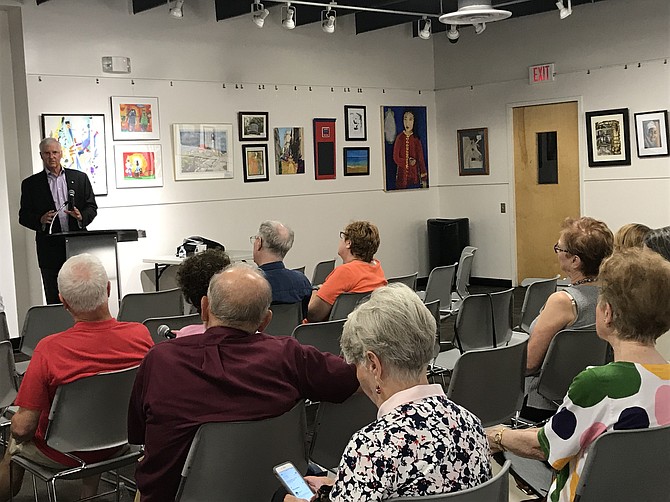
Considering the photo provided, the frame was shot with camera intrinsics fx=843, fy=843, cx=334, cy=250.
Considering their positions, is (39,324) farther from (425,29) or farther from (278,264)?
(425,29)

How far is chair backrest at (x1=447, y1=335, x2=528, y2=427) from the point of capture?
3.57m

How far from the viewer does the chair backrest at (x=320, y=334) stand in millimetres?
4180

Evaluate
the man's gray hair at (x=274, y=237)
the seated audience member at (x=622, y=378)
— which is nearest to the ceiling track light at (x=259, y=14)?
the man's gray hair at (x=274, y=237)

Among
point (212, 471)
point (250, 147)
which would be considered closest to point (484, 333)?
point (212, 471)

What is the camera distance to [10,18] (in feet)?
27.3

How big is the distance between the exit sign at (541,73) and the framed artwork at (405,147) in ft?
5.61

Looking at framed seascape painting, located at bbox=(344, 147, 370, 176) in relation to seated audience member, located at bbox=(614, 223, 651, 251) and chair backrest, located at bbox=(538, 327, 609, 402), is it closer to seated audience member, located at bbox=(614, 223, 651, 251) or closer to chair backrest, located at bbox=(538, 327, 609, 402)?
seated audience member, located at bbox=(614, 223, 651, 251)

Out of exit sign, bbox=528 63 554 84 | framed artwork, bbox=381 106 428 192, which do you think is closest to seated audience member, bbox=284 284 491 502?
exit sign, bbox=528 63 554 84

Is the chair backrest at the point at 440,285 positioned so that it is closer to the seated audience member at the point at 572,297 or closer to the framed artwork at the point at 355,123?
the seated audience member at the point at 572,297

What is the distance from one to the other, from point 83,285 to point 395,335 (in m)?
1.85

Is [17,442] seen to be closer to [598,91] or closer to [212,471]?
[212,471]

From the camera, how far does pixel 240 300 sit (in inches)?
111

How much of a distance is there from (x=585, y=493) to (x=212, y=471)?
3.73 feet

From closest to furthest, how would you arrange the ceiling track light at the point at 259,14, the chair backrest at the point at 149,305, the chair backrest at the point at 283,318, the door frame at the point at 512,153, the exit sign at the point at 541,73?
1. the chair backrest at the point at 283,318
2. the chair backrest at the point at 149,305
3. the ceiling track light at the point at 259,14
4. the door frame at the point at 512,153
5. the exit sign at the point at 541,73
